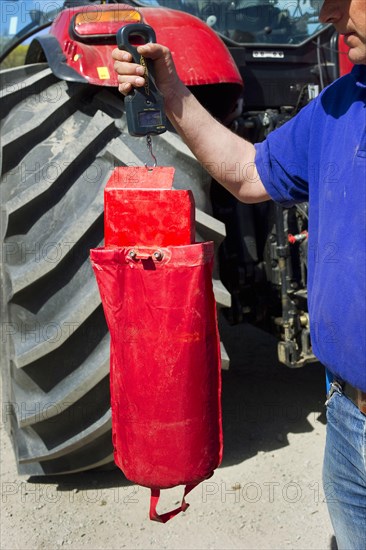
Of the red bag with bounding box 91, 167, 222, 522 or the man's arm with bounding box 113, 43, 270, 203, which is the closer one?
the red bag with bounding box 91, 167, 222, 522

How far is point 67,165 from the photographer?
90.5 inches

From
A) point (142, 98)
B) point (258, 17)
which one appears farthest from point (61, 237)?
point (258, 17)

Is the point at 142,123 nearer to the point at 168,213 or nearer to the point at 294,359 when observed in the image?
the point at 168,213

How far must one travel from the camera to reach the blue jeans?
1.53 metres

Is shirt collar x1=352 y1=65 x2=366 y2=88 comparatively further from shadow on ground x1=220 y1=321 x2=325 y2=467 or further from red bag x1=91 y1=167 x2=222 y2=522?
shadow on ground x1=220 y1=321 x2=325 y2=467

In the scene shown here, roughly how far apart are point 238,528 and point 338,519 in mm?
856

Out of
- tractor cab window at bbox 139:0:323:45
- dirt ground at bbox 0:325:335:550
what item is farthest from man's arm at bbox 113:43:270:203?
tractor cab window at bbox 139:0:323:45

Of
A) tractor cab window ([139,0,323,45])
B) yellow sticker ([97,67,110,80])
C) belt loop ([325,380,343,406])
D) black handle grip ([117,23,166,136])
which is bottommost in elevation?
belt loop ([325,380,343,406])

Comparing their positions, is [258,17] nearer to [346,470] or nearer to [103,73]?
[103,73]

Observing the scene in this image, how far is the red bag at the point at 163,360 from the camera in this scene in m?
1.56

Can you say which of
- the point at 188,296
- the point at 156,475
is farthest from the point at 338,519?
the point at 188,296

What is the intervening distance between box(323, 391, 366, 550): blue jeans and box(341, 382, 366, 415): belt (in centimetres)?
1

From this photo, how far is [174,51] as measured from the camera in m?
2.40

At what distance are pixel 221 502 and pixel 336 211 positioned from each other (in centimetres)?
149
